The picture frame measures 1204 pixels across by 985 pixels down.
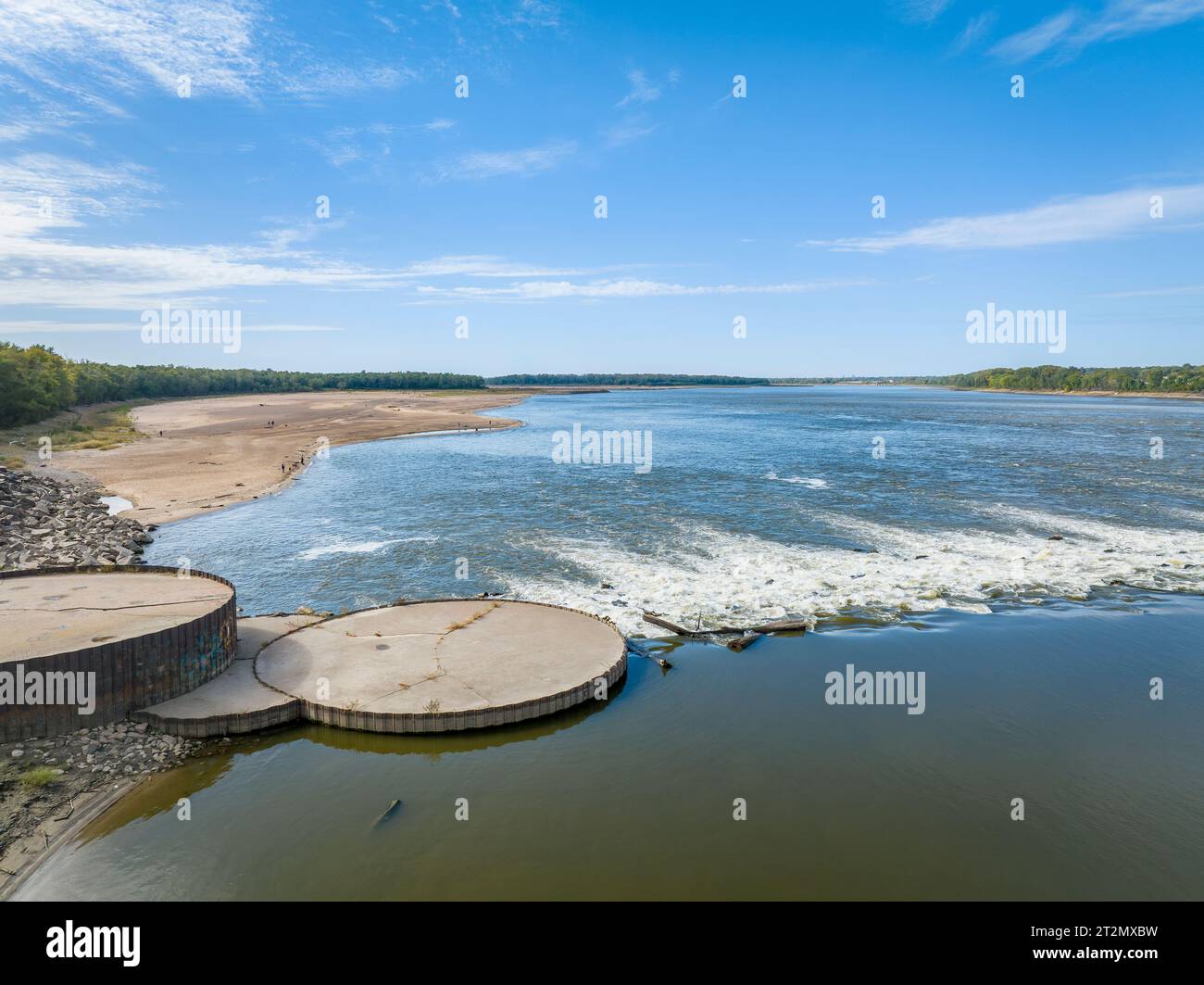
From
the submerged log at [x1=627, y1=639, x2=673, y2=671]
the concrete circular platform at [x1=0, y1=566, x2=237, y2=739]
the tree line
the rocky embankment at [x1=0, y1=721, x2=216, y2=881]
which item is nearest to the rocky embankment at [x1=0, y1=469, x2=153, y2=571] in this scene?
the concrete circular platform at [x1=0, y1=566, x2=237, y2=739]

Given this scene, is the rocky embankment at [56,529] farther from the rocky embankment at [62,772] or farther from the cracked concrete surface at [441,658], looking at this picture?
the rocky embankment at [62,772]

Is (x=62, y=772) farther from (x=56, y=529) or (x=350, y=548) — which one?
(x=56, y=529)

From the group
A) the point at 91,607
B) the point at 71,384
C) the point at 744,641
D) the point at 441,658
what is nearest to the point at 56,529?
the point at 91,607

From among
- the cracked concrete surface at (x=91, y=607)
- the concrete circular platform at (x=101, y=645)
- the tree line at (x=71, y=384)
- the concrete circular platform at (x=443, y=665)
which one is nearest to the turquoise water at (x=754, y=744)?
the concrete circular platform at (x=443, y=665)

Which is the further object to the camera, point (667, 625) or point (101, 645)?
point (667, 625)

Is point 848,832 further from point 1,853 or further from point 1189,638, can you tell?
point 1189,638
